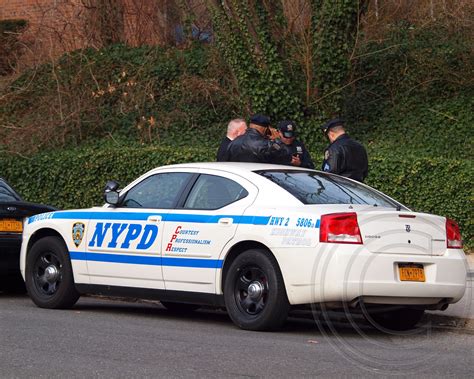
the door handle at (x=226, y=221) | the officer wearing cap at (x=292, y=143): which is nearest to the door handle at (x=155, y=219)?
the door handle at (x=226, y=221)

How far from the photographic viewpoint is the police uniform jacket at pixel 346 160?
12.4 m

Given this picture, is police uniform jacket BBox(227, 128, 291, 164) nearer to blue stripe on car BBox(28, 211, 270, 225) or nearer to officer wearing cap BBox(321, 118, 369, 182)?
officer wearing cap BBox(321, 118, 369, 182)

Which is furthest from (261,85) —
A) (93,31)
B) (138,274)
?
(138,274)

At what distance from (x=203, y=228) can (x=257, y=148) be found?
246 centimetres

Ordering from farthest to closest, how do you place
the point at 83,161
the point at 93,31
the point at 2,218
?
the point at 93,31 < the point at 83,161 < the point at 2,218

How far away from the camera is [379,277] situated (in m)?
9.31

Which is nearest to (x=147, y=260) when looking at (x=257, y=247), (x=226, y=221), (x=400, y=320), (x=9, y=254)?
(x=226, y=221)

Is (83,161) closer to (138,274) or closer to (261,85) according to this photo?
(261,85)

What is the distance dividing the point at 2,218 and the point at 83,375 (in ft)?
18.8

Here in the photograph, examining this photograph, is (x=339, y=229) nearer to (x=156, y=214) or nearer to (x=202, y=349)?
(x=202, y=349)

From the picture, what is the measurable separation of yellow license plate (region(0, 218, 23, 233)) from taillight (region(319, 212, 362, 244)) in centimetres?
486

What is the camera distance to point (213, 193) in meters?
10.4

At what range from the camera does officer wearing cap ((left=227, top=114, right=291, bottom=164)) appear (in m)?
12.4

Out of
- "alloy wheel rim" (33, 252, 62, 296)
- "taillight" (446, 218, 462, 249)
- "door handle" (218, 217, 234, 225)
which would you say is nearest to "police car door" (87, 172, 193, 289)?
"alloy wheel rim" (33, 252, 62, 296)
